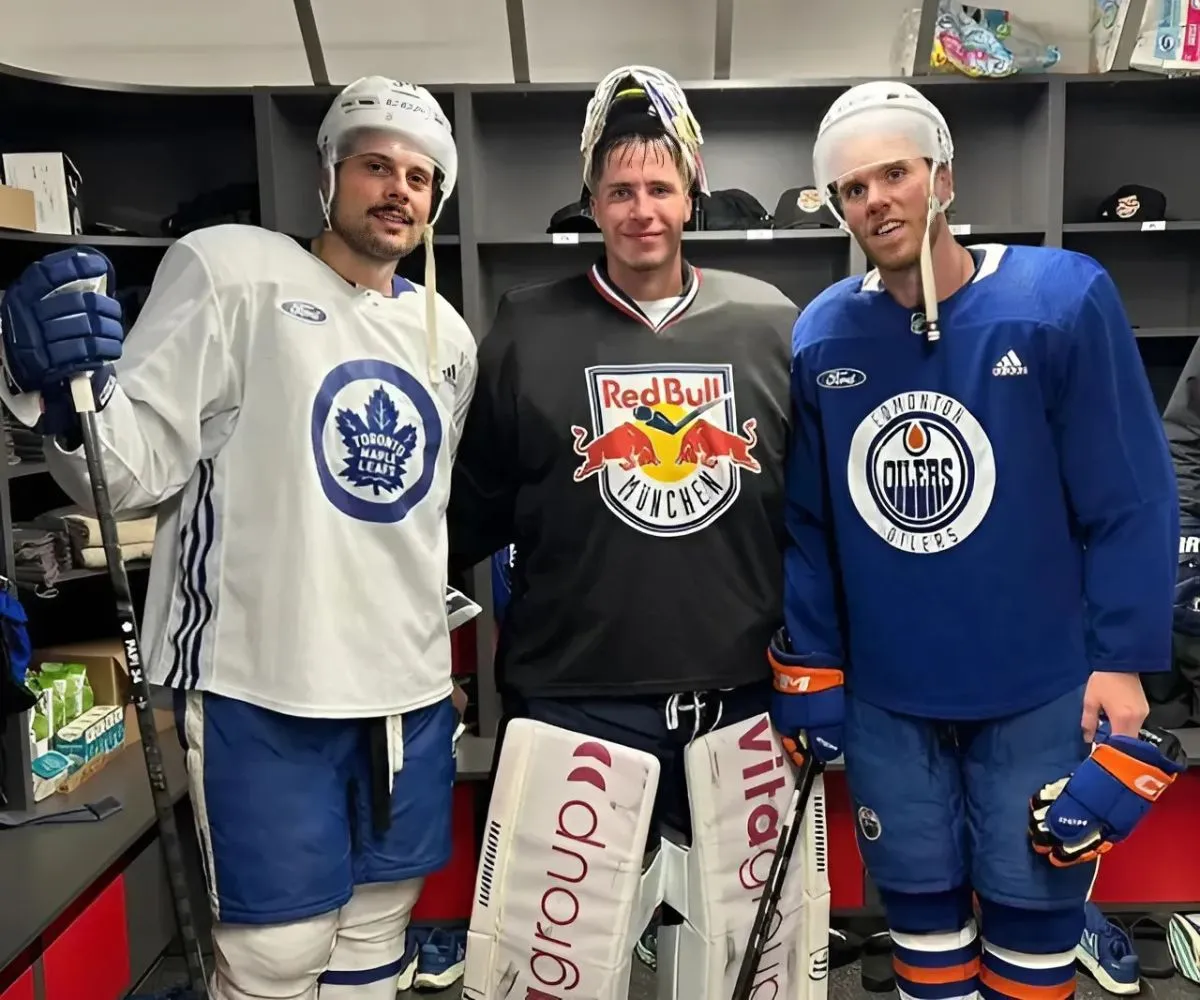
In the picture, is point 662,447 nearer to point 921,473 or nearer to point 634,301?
point 634,301

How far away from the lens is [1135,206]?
2914 mm

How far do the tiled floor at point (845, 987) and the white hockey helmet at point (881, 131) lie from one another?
166cm

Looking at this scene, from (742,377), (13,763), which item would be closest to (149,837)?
(13,763)

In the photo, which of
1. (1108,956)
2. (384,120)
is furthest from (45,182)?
(1108,956)

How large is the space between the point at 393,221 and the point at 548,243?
4.69 ft

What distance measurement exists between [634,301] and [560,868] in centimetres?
83

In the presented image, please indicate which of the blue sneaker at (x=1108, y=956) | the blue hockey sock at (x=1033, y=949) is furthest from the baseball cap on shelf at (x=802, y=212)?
the blue hockey sock at (x=1033, y=949)

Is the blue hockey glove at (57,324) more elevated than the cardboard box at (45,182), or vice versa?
the cardboard box at (45,182)

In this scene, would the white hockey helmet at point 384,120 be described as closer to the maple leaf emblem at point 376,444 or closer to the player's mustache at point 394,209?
the player's mustache at point 394,209

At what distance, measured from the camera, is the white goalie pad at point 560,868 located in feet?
5.05

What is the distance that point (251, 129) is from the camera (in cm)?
316

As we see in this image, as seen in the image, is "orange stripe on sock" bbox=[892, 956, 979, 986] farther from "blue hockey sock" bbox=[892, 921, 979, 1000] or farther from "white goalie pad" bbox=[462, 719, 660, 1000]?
"white goalie pad" bbox=[462, 719, 660, 1000]

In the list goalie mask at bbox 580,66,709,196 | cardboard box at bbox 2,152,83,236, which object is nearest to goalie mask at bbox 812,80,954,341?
goalie mask at bbox 580,66,709,196

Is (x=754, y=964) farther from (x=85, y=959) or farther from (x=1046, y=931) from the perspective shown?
(x=85, y=959)
